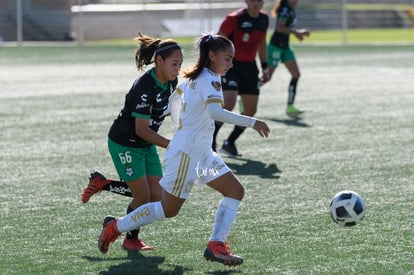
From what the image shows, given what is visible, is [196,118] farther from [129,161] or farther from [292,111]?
[292,111]

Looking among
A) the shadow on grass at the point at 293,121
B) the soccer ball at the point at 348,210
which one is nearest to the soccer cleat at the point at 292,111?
the shadow on grass at the point at 293,121

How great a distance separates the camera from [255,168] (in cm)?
1046

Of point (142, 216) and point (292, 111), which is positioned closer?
point (142, 216)

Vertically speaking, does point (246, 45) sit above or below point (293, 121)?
above

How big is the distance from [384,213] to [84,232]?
8.20 feet

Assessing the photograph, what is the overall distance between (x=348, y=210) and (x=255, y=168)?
3.41 metres

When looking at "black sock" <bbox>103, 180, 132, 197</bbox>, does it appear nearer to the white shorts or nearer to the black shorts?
the white shorts

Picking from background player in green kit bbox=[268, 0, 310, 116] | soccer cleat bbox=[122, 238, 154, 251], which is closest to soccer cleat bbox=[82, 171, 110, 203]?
soccer cleat bbox=[122, 238, 154, 251]

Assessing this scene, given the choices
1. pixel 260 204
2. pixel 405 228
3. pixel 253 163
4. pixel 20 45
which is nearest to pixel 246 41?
pixel 253 163

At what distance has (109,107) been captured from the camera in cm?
1594

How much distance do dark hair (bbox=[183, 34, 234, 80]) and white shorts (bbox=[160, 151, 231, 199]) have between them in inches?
21.1

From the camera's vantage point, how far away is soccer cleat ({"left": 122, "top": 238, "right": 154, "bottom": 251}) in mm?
6789

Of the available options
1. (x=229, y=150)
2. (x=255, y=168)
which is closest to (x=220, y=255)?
(x=255, y=168)

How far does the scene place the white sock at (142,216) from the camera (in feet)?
21.0
